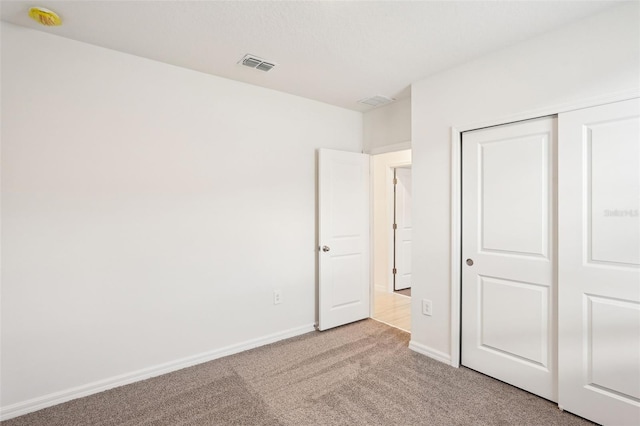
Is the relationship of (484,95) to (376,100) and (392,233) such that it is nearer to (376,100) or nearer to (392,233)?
(376,100)

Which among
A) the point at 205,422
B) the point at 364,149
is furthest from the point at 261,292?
the point at 364,149

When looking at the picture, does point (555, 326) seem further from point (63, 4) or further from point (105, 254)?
point (63, 4)

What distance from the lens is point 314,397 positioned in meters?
2.29

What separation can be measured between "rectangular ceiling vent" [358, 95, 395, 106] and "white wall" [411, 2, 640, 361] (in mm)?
494

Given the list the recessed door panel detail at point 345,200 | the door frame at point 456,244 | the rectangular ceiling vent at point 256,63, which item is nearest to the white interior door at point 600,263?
the door frame at point 456,244

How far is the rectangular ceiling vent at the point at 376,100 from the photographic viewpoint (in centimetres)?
345

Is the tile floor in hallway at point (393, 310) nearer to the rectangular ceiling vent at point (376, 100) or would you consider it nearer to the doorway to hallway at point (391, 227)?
the doorway to hallway at point (391, 227)

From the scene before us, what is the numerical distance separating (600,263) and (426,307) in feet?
4.41

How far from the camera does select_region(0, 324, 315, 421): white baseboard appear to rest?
211 centimetres

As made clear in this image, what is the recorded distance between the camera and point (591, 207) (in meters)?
2.02

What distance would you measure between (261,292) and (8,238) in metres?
1.92

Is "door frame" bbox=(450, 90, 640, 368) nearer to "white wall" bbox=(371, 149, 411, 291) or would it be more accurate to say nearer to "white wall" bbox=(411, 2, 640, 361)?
"white wall" bbox=(411, 2, 640, 361)

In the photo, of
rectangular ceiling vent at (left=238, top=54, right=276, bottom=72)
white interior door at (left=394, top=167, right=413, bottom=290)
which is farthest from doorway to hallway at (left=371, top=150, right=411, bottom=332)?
rectangular ceiling vent at (left=238, top=54, right=276, bottom=72)

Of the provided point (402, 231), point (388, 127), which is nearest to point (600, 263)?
point (388, 127)
